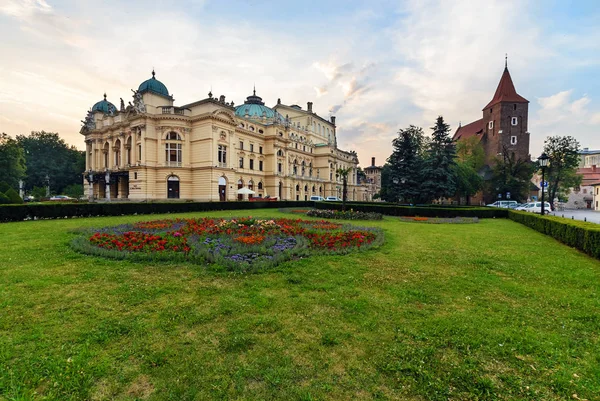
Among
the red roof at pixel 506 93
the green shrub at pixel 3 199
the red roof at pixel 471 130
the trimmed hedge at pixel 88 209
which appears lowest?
the trimmed hedge at pixel 88 209

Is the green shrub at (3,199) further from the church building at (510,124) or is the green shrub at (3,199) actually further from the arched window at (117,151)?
the church building at (510,124)

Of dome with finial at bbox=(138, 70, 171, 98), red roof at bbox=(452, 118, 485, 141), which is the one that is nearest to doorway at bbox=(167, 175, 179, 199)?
dome with finial at bbox=(138, 70, 171, 98)

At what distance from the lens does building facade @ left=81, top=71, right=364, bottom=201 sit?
134 feet

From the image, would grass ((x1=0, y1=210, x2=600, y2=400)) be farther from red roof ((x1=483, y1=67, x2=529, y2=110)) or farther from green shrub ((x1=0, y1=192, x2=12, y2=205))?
red roof ((x1=483, y1=67, x2=529, y2=110))

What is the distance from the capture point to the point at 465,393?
290 cm

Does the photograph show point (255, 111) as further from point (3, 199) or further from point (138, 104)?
point (3, 199)

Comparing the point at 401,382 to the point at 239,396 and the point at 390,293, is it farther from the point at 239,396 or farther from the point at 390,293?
the point at 390,293

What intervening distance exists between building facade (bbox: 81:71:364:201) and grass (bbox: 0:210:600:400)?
3646 centimetres

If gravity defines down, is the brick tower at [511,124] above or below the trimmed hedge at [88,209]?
above

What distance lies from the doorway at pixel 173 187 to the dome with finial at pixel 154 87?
14585 mm

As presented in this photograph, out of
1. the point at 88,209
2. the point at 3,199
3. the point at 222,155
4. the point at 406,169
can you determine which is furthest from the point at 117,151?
the point at 406,169

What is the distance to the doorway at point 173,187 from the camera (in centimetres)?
4162

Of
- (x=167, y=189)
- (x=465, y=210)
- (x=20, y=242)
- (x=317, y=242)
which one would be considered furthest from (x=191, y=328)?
(x=167, y=189)

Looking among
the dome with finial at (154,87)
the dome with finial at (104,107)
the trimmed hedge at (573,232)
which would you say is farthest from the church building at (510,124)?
the dome with finial at (104,107)
